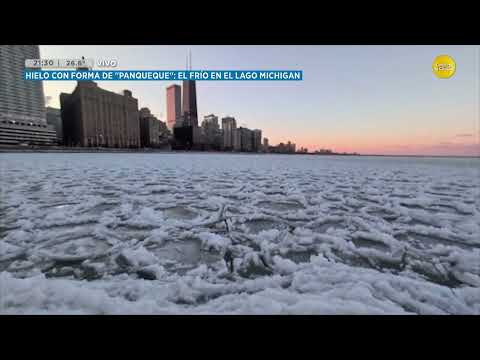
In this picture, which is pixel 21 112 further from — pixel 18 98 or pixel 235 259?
pixel 235 259

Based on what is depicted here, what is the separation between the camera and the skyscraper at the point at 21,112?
165ft

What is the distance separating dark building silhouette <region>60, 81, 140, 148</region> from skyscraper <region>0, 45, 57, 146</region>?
8151 mm

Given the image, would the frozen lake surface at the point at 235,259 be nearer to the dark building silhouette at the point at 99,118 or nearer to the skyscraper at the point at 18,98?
the skyscraper at the point at 18,98

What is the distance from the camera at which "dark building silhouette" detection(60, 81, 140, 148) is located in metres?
60.5

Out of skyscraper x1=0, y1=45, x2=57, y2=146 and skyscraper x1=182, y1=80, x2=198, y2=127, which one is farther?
skyscraper x1=182, y1=80, x2=198, y2=127

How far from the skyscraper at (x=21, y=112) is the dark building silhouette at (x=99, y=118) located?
26.7ft

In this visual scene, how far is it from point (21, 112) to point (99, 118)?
21.2 metres

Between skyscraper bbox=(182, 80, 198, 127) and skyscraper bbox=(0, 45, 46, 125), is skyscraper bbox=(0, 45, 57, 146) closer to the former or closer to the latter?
skyscraper bbox=(0, 45, 46, 125)

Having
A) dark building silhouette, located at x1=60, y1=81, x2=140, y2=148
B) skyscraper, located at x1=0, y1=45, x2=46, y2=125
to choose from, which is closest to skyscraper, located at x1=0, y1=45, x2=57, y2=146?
skyscraper, located at x1=0, y1=45, x2=46, y2=125

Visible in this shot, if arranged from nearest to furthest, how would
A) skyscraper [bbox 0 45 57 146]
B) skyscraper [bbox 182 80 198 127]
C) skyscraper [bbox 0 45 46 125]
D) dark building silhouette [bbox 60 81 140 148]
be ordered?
skyscraper [bbox 0 45 46 125] < skyscraper [bbox 0 45 57 146] < dark building silhouette [bbox 60 81 140 148] < skyscraper [bbox 182 80 198 127]

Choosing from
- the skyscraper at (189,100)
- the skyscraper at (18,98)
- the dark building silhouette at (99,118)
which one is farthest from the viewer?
the skyscraper at (189,100)

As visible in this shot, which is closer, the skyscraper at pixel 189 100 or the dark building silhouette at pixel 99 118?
the dark building silhouette at pixel 99 118

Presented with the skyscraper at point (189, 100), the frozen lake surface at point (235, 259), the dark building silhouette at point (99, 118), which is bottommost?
the frozen lake surface at point (235, 259)

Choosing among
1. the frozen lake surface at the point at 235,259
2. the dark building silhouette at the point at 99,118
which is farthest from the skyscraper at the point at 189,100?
the frozen lake surface at the point at 235,259
